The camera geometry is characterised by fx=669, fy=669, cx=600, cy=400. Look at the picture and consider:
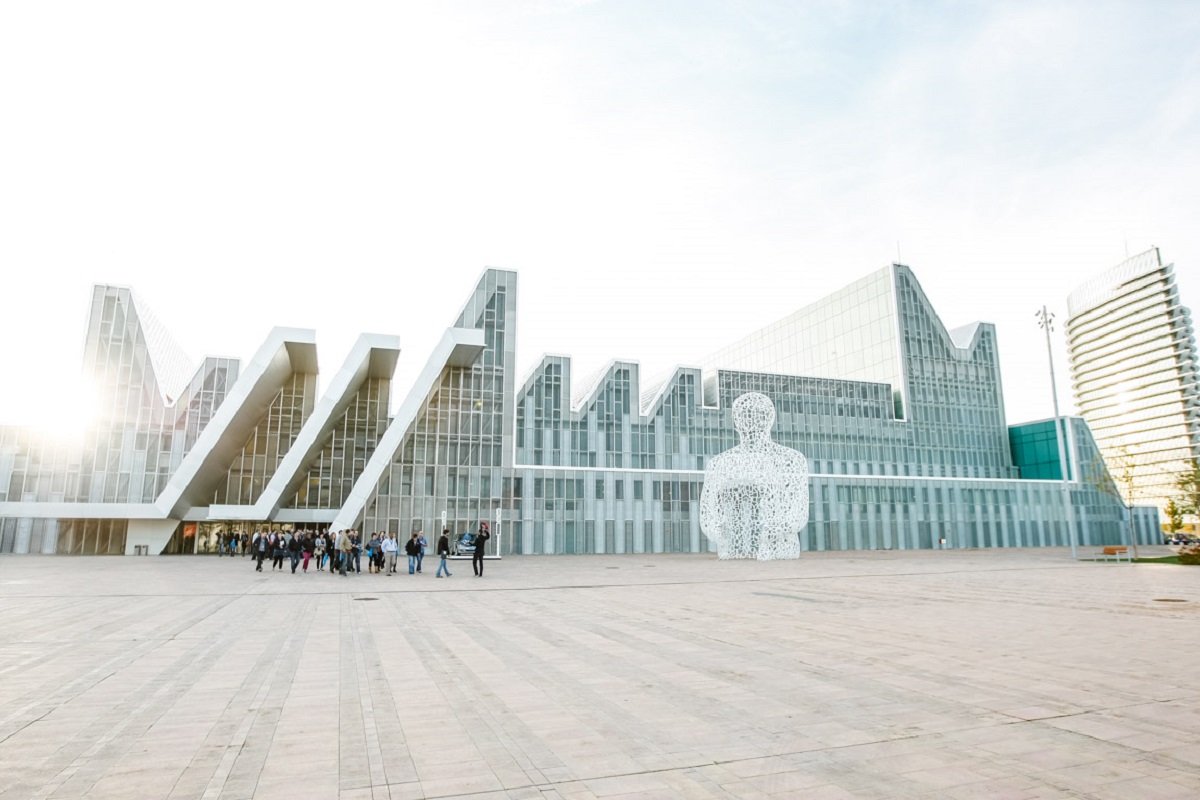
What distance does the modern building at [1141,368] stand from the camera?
11826cm

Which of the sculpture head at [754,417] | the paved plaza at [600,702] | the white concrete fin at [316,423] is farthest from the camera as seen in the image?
the white concrete fin at [316,423]

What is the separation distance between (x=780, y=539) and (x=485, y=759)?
3227 cm

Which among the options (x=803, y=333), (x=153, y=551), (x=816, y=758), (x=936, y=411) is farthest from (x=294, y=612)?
(x=803, y=333)

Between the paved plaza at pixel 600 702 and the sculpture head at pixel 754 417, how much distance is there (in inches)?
744

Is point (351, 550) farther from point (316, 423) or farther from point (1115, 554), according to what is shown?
point (1115, 554)

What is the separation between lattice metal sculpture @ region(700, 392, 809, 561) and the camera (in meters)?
32.8

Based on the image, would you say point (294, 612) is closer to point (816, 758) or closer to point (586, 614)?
point (586, 614)

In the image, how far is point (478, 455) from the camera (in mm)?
48281

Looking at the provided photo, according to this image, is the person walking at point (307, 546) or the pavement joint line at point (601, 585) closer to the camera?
the pavement joint line at point (601, 585)

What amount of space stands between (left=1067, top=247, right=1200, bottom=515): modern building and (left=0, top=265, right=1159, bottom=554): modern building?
63.9 meters

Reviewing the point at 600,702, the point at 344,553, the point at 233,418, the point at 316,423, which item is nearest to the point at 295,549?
the point at 344,553

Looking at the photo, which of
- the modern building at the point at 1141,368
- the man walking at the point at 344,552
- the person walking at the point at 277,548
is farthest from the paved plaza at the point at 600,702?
the modern building at the point at 1141,368

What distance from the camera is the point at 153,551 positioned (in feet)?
147

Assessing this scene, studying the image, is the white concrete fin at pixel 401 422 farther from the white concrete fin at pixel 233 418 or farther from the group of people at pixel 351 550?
the white concrete fin at pixel 233 418
